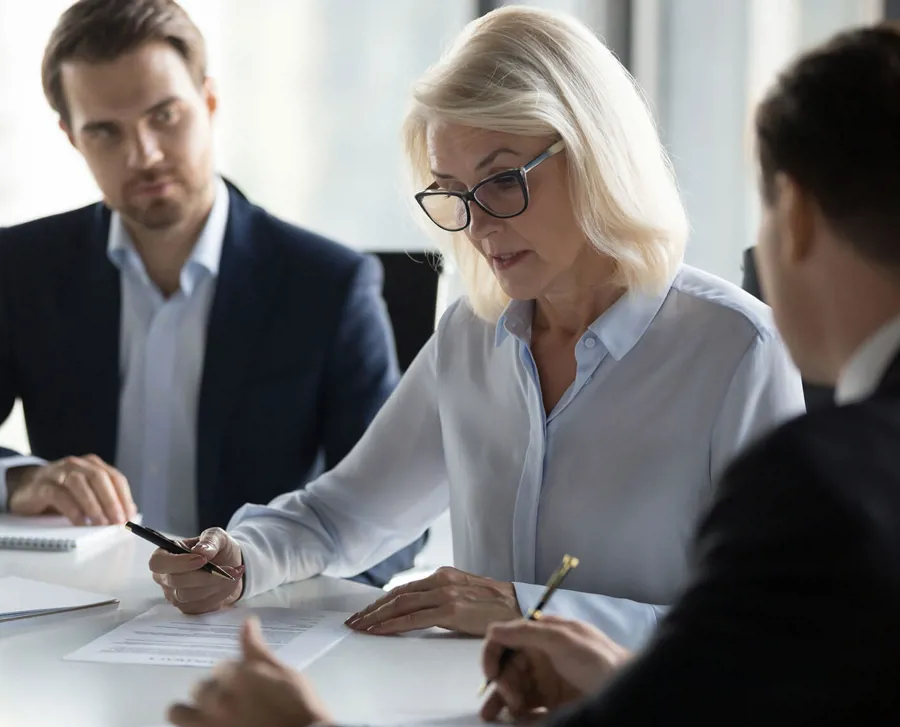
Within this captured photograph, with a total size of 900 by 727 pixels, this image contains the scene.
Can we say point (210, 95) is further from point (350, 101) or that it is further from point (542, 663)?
point (542, 663)

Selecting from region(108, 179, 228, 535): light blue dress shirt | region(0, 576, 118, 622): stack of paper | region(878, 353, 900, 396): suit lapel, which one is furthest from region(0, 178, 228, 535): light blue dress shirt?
region(878, 353, 900, 396): suit lapel

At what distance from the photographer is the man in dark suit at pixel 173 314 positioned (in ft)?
8.63

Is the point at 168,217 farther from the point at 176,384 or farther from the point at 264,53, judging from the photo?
the point at 264,53

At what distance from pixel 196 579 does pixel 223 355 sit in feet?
3.26

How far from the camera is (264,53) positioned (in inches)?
173

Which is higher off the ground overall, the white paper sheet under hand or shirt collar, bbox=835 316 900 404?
shirt collar, bbox=835 316 900 404

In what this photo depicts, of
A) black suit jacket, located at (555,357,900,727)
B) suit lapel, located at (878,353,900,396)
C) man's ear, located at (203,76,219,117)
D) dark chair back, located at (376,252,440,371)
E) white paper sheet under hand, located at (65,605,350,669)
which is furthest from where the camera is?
man's ear, located at (203,76,219,117)

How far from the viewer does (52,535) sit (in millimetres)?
2160

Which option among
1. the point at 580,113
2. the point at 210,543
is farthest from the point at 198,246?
the point at 580,113

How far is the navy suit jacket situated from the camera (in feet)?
8.60

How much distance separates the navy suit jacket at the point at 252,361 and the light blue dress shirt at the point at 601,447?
0.61 m

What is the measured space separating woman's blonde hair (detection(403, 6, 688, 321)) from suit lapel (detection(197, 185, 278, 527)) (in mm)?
917

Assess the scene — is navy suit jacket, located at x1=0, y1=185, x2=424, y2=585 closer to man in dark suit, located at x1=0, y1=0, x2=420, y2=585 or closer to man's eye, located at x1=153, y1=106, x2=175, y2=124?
man in dark suit, located at x1=0, y1=0, x2=420, y2=585

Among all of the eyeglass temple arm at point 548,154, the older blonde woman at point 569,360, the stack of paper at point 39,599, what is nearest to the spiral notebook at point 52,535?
the stack of paper at point 39,599
